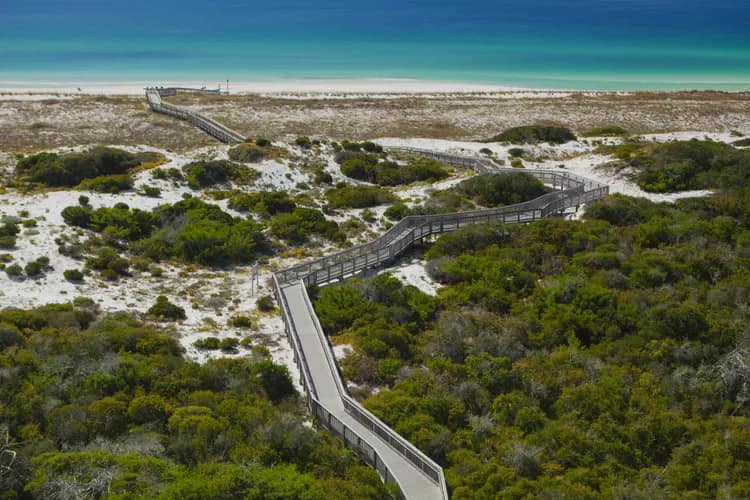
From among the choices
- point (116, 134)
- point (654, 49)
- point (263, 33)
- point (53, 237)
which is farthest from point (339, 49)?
point (53, 237)

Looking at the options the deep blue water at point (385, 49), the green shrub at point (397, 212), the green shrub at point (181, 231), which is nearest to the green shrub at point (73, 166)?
the green shrub at point (181, 231)

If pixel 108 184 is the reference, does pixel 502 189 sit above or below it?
below

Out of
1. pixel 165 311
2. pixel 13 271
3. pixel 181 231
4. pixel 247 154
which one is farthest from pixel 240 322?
pixel 247 154

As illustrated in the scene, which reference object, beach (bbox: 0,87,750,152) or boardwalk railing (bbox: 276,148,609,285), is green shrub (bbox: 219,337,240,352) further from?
beach (bbox: 0,87,750,152)

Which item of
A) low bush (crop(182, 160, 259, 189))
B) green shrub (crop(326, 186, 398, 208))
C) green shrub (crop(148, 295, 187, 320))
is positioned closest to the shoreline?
low bush (crop(182, 160, 259, 189))

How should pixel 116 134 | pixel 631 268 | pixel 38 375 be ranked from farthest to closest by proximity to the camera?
pixel 116 134, pixel 631 268, pixel 38 375

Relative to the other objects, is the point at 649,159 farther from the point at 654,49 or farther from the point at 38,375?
the point at 654,49

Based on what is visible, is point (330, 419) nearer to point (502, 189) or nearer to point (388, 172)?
point (502, 189)
